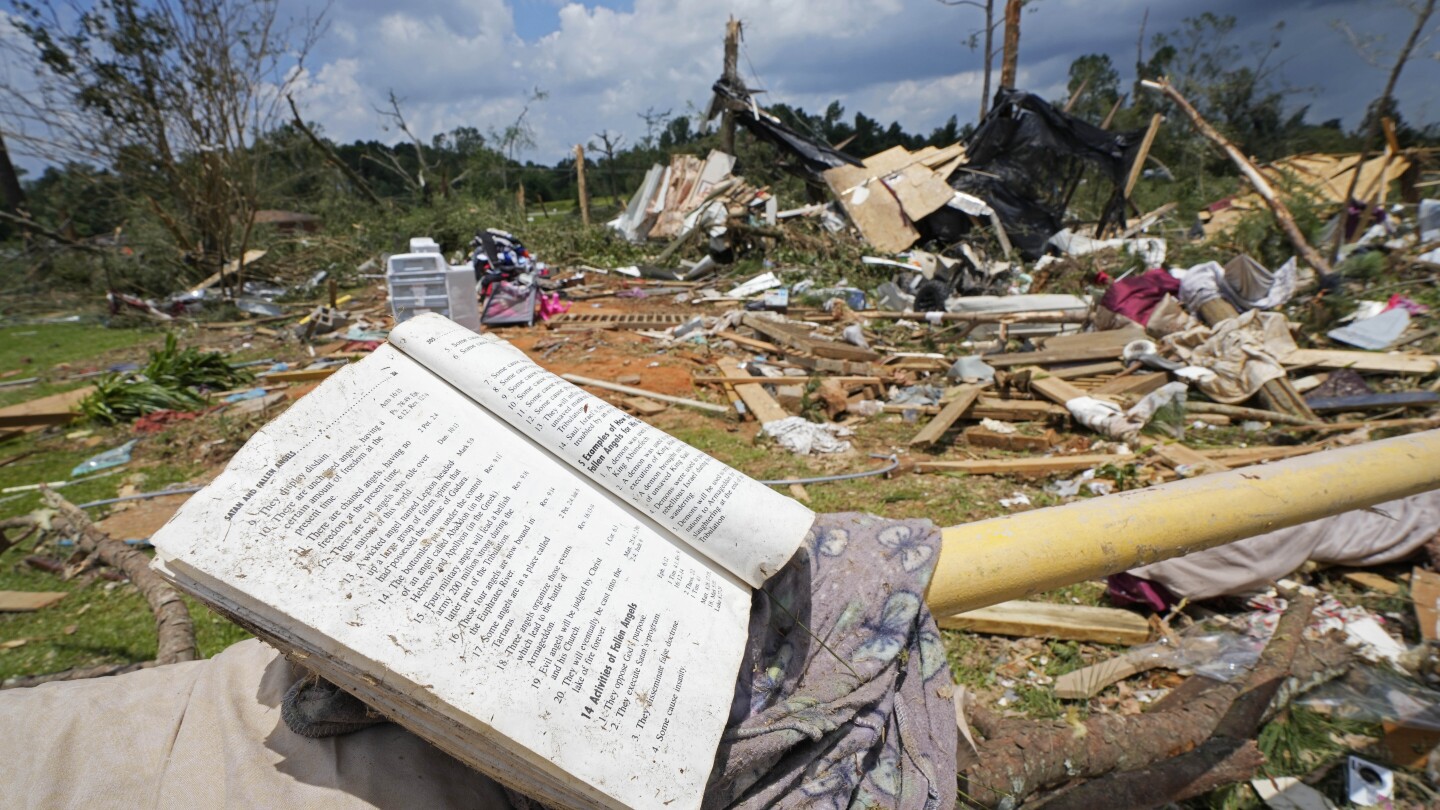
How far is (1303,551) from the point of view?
9.68 ft

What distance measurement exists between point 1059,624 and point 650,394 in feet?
14.2

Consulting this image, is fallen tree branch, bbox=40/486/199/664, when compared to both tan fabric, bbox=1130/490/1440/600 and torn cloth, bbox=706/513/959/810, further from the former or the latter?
tan fabric, bbox=1130/490/1440/600

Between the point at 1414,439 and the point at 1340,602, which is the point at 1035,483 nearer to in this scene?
the point at 1340,602

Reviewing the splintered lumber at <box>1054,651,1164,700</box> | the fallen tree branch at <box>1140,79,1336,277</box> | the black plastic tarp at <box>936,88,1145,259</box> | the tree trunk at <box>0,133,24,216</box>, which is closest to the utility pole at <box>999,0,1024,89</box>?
the black plastic tarp at <box>936,88,1145,259</box>

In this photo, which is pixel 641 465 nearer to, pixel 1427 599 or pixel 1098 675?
pixel 1098 675

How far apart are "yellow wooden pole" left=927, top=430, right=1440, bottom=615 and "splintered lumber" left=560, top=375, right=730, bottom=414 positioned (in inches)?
186

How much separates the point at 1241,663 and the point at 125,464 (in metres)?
7.31

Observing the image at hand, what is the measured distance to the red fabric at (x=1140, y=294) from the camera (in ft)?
24.1

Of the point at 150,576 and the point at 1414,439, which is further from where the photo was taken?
the point at 150,576

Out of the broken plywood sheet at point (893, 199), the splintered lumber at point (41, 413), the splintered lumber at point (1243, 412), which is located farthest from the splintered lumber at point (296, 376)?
the broken plywood sheet at point (893, 199)

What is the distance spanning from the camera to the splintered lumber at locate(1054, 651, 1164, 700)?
250 cm

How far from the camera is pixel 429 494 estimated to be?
3.05 feet

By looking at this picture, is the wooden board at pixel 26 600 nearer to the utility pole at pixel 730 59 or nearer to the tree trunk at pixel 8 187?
the utility pole at pixel 730 59

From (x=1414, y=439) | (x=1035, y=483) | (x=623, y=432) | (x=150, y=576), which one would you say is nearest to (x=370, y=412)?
(x=623, y=432)
